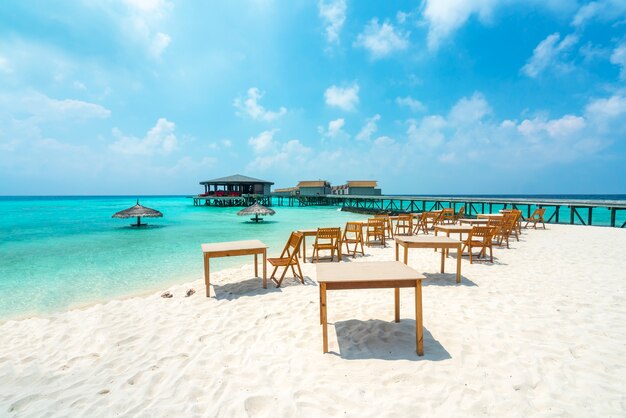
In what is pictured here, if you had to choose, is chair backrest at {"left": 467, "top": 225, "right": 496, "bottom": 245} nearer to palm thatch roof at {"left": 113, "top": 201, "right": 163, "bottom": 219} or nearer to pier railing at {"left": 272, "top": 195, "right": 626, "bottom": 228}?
pier railing at {"left": 272, "top": 195, "right": 626, "bottom": 228}

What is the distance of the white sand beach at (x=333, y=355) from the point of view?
223 cm

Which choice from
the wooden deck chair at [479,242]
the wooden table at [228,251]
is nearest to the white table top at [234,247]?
the wooden table at [228,251]

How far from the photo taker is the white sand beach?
7.32 feet

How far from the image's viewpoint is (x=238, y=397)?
2.33m

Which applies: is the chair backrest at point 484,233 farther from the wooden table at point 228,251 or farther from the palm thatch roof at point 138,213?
the palm thatch roof at point 138,213

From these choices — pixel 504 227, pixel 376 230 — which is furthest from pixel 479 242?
pixel 376 230

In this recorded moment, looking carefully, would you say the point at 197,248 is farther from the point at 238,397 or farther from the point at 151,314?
the point at 238,397

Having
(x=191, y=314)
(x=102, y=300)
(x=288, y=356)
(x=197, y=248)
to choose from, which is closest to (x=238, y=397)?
(x=288, y=356)

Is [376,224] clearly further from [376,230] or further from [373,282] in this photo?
[373,282]

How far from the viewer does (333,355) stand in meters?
2.89

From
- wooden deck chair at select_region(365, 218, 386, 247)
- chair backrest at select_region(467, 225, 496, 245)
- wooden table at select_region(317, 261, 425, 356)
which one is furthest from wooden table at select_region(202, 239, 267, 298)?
chair backrest at select_region(467, 225, 496, 245)

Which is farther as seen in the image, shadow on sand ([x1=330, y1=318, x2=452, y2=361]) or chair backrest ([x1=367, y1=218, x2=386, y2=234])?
chair backrest ([x1=367, y1=218, x2=386, y2=234])

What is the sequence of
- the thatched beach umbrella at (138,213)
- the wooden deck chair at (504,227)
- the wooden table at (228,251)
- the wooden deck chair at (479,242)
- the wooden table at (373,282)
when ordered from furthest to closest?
1. the thatched beach umbrella at (138,213)
2. the wooden deck chair at (504,227)
3. the wooden deck chair at (479,242)
4. the wooden table at (228,251)
5. the wooden table at (373,282)

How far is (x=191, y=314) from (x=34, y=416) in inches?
82.1
